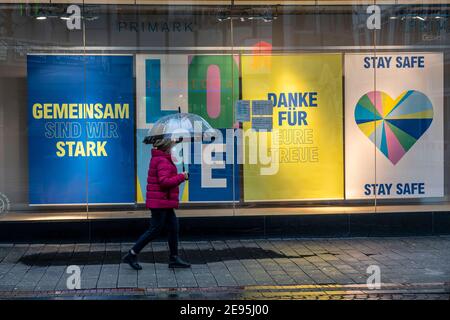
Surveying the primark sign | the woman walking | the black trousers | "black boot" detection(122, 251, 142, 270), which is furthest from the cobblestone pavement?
the primark sign

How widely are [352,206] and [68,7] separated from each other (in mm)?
5876

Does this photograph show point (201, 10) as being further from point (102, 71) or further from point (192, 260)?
point (192, 260)

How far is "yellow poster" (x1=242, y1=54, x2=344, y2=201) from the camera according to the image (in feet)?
36.4

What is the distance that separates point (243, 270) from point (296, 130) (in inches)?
140

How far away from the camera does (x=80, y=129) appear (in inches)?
425

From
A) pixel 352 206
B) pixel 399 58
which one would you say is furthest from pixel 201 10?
pixel 352 206

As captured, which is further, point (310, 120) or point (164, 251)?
point (310, 120)

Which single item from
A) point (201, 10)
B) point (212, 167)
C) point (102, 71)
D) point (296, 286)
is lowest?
point (296, 286)

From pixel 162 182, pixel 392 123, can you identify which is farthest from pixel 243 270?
pixel 392 123

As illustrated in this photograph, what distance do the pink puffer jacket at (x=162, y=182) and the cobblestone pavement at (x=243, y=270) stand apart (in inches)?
36.6

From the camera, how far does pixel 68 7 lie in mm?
10648

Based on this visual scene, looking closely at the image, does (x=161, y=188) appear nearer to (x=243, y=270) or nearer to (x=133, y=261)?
(x=133, y=261)

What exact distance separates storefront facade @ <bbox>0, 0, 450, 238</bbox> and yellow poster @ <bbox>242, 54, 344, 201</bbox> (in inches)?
0.8

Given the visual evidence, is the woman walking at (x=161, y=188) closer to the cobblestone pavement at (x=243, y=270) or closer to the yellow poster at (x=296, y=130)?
the cobblestone pavement at (x=243, y=270)
